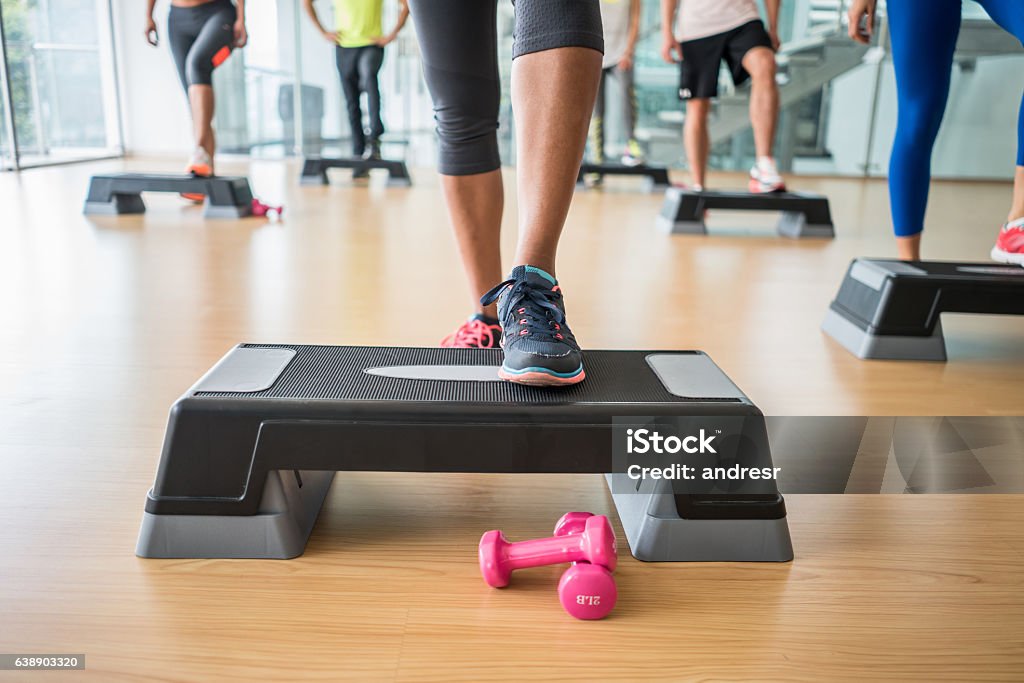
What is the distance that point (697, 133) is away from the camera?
3.76 meters

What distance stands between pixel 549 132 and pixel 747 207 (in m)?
2.60

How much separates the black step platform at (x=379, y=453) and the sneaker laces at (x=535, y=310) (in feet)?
0.30

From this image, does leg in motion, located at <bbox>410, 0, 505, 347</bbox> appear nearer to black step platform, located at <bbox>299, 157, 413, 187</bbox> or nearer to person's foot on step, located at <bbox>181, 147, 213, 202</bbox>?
person's foot on step, located at <bbox>181, 147, 213, 202</bbox>

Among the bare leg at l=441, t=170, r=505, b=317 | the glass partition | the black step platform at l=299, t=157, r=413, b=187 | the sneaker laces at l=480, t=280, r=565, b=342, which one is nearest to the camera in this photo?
the sneaker laces at l=480, t=280, r=565, b=342

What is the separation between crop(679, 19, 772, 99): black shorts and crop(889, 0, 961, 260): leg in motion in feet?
5.10

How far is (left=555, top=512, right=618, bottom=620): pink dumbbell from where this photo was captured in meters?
0.75

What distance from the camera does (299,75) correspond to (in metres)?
7.45

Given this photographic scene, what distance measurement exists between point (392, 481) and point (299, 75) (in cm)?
707

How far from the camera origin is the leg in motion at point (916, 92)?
183cm

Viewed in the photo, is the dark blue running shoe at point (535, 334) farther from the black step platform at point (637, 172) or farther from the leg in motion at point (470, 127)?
the black step platform at point (637, 172)

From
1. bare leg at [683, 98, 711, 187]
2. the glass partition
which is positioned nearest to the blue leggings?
bare leg at [683, 98, 711, 187]

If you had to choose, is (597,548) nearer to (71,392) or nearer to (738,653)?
(738,653)

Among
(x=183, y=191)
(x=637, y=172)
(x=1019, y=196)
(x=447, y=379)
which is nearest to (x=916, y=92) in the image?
(x=1019, y=196)

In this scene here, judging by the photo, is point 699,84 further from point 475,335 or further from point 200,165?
point 475,335
